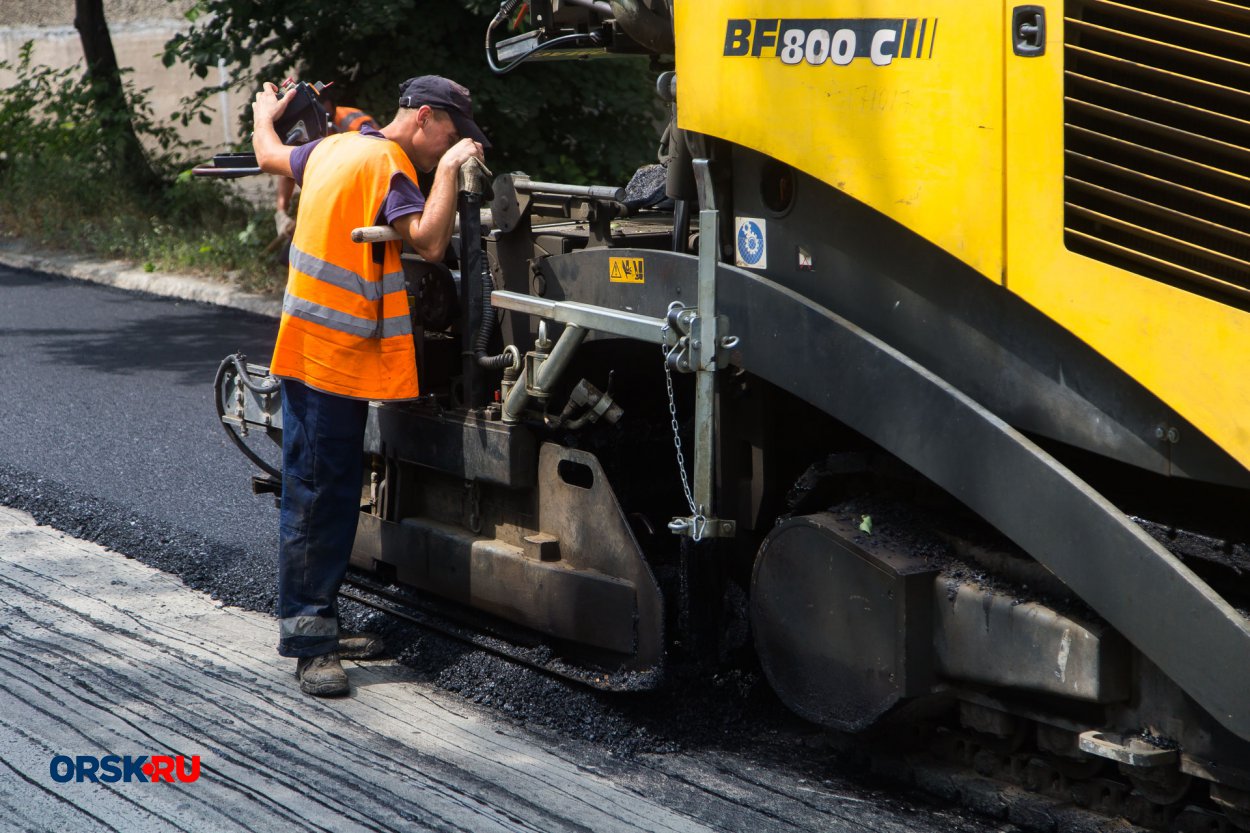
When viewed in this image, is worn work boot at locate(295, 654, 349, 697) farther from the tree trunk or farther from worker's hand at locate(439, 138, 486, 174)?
the tree trunk

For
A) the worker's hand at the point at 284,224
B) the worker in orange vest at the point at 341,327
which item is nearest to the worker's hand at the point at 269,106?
the worker in orange vest at the point at 341,327

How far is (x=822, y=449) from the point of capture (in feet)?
12.0

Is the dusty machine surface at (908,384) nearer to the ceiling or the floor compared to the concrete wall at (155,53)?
nearer to the floor

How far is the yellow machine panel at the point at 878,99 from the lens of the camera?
8.93 feet

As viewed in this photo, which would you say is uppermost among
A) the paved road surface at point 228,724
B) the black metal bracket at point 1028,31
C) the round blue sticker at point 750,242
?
the black metal bracket at point 1028,31

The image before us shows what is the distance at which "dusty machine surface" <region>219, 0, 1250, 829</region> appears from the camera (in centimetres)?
260

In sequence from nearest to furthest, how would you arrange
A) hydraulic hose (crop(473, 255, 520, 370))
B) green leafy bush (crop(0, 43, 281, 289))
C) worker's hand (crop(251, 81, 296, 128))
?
hydraulic hose (crop(473, 255, 520, 370))
worker's hand (crop(251, 81, 296, 128))
green leafy bush (crop(0, 43, 281, 289))

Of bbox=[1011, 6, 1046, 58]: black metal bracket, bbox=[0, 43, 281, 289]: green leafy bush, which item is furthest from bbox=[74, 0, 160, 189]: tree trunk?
bbox=[1011, 6, 1046, 58]: black metal bracket

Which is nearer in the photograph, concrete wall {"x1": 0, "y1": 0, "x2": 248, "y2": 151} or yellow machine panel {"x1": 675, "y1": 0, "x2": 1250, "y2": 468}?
yellow machine panel {"x1": 675, "y1": 0, "x2": 1250, "y2": 468}

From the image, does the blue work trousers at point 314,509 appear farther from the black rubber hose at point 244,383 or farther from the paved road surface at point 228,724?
the black rubber hose at point 244,383

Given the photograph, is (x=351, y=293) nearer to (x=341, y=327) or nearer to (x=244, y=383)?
(x=341, y=327)

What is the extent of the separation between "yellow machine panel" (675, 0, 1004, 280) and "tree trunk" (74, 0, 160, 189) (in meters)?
11.6

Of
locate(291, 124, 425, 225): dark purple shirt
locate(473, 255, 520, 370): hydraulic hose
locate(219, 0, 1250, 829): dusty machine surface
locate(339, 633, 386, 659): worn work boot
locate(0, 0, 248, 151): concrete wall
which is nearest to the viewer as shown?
locate(219, 0, 1250, 829): dusty machine surface

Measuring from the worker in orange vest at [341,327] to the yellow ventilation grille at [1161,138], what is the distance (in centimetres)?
184
